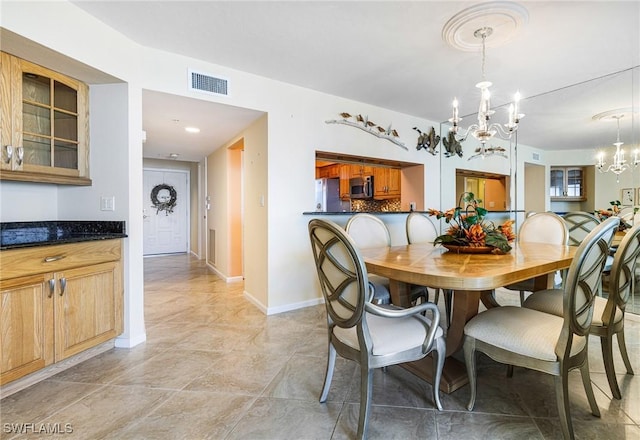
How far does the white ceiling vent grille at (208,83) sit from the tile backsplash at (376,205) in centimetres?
327

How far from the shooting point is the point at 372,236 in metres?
2.54

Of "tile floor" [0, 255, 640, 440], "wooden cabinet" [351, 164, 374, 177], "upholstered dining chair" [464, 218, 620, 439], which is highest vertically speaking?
"wooden cabinet" [351, 164, 374, 177]

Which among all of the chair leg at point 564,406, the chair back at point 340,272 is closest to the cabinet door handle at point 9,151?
the chair back at point 340,272

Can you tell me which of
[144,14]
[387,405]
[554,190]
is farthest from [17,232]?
[554,190]

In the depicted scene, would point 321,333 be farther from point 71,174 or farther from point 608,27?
point 608,27

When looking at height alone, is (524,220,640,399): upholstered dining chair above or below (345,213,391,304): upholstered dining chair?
below

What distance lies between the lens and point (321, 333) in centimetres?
256

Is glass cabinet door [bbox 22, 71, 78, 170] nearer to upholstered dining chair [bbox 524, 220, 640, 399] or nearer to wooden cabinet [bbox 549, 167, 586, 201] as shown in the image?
upholstered dining chair [bbox 524, 220, 640, 399]

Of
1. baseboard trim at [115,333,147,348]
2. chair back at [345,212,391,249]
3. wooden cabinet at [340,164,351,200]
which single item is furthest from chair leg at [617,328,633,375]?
wooden cabinet at [340,164,351,200]

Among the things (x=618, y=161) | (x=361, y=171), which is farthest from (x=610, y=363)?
(x=361, y=171)

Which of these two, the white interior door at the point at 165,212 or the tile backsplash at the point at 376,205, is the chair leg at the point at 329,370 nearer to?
the tile backsplash at the point at 376,205

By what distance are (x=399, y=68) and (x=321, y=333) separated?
8.44 feet

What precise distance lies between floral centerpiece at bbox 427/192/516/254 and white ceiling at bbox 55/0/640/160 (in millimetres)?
1336

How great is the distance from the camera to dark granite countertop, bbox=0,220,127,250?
6.94 feet
